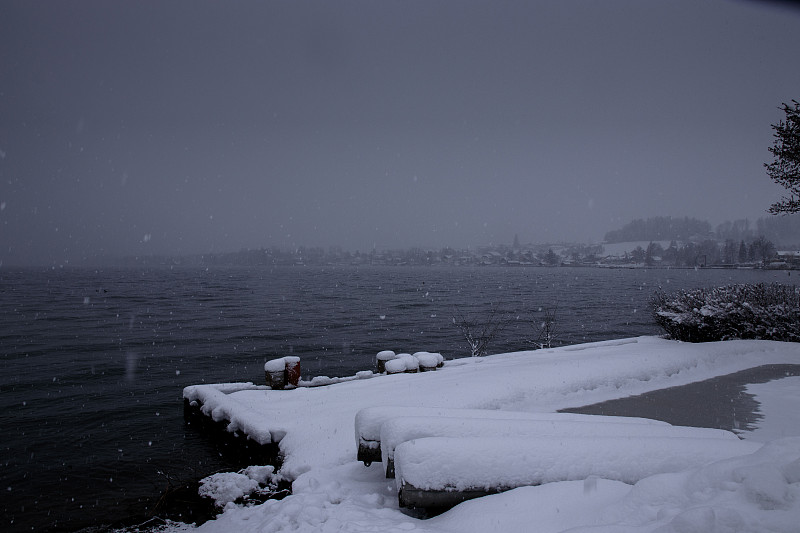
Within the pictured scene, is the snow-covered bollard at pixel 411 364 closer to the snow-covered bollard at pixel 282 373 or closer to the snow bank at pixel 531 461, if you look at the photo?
the snow-covered bollard at pixel 282 373

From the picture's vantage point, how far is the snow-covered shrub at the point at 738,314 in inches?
494

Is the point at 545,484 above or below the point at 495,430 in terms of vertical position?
below

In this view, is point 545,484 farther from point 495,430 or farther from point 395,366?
point 395,366

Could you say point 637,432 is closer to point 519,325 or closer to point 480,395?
point 480,395

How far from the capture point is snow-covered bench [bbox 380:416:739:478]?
14.1 ft

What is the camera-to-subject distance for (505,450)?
157 inches

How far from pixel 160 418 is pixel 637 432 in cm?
1194

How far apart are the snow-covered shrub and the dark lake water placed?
11219 mm

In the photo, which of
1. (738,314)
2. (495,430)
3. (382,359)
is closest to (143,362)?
(382,359)

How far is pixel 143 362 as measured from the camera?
Result: 1983 cm

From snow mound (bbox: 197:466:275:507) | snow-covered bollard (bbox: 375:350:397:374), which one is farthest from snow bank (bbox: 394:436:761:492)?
snow-covered bollard (bbox: 375:350:397:374)

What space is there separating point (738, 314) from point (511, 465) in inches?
517

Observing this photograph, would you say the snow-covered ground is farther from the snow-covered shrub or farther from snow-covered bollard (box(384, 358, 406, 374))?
the snow-covered shrub

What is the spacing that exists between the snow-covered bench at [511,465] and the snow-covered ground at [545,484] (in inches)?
4.5
